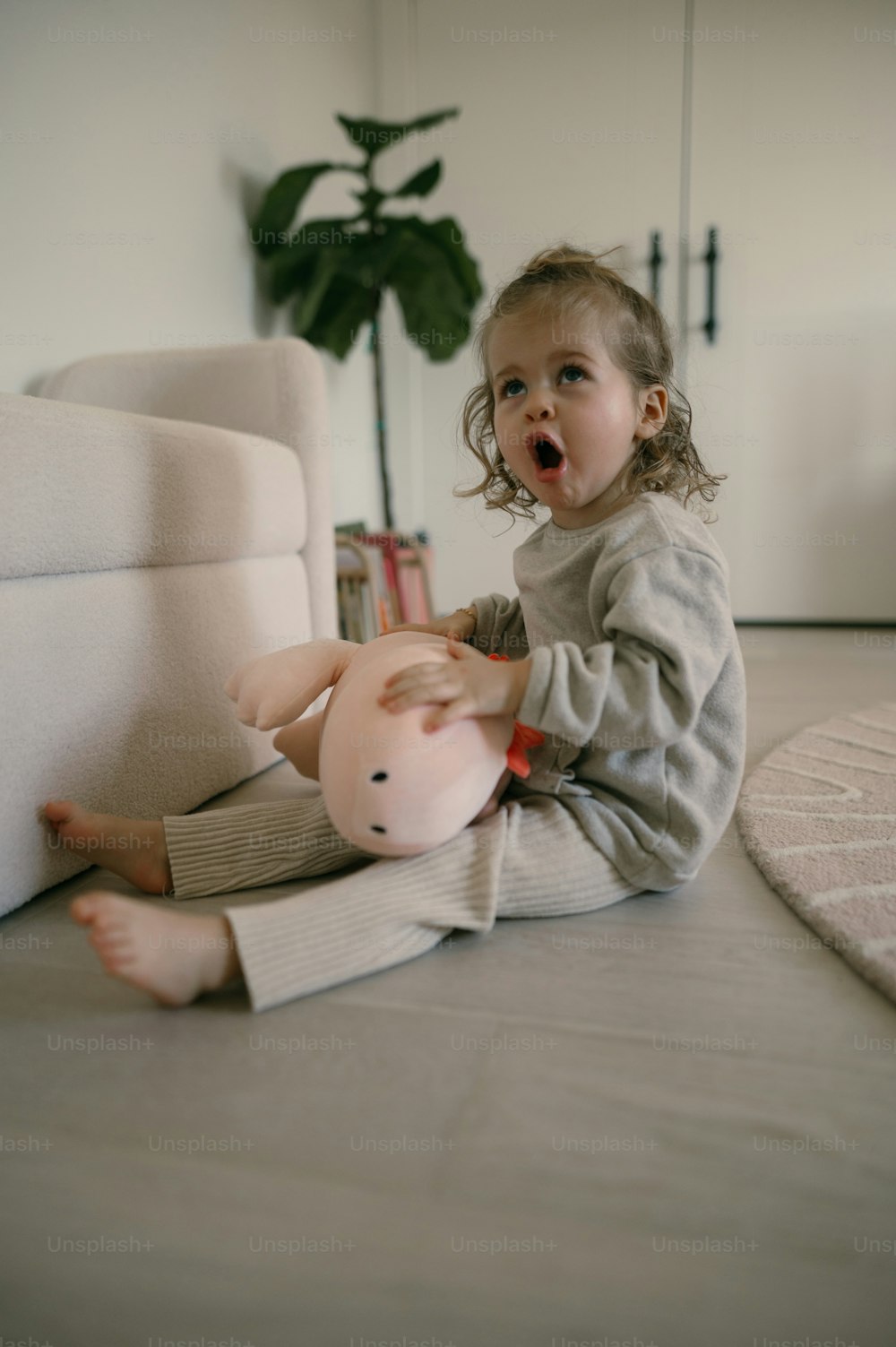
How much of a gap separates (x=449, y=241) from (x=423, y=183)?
165mm

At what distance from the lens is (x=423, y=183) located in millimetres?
2422

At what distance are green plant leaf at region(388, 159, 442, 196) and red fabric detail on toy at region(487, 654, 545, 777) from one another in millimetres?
1977

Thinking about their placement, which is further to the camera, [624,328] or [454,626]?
[454,626]

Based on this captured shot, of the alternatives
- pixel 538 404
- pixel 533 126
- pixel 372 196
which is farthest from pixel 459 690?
Answer: pixel 533 126

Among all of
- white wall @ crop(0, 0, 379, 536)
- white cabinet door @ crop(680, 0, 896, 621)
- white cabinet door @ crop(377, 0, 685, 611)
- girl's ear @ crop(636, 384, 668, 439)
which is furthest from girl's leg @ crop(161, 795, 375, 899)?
white cabinet door @ crop(680, 0, 896, 621)

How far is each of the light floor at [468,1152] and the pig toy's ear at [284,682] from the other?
0.27 m

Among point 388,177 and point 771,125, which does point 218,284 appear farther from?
point 771,125

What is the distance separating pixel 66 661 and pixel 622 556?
55 centimetres

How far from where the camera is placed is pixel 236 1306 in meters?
0.46

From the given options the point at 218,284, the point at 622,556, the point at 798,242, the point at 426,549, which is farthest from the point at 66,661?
the point at 798,242

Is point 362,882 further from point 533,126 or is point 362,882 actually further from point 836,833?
point 533,126

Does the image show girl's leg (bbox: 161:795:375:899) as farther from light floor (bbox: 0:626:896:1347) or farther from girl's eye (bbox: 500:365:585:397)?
girl's eye (bbox: 500:365:585:397)

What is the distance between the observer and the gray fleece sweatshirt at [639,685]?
2.50 feet

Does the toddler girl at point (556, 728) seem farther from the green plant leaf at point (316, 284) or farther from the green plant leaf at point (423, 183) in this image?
the green plant leaf at point (423, 183)
